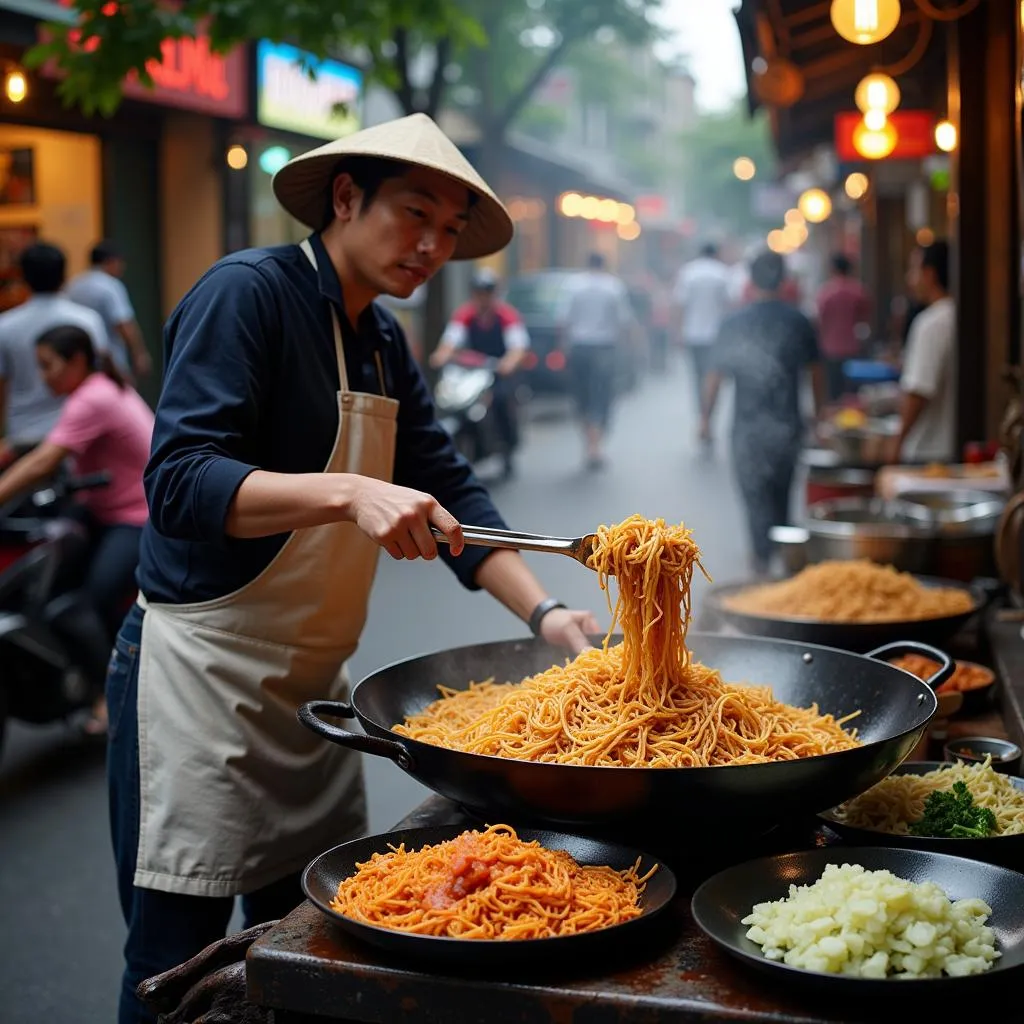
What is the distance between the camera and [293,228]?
57.0 feet

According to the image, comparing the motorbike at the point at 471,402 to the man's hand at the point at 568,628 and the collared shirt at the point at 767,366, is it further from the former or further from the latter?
the man's hand at the point at 568,628

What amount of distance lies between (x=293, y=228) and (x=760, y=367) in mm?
9174

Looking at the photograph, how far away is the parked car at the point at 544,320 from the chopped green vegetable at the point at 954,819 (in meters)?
19.5

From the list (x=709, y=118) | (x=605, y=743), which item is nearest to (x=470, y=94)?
(x=605, y=743)

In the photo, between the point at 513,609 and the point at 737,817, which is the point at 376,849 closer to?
the point at 737,817

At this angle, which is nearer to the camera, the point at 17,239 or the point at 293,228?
the point at 17,239

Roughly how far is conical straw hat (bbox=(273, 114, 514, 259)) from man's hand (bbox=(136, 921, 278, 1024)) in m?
1.59

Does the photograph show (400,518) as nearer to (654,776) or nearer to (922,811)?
(654,776)

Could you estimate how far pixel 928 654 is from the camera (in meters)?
3.13

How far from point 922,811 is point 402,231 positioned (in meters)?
1.57

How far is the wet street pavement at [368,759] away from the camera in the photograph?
4.55 metres

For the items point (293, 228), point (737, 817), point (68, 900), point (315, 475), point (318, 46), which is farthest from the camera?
point (293, 228)

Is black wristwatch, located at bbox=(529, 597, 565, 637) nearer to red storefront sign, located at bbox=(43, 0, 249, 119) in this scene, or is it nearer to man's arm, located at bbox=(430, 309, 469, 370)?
red storefront sign, located at bbox=(43, 0, 249, 119)

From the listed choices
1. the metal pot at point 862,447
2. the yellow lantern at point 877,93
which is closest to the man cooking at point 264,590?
the metal pot at point 862,447
